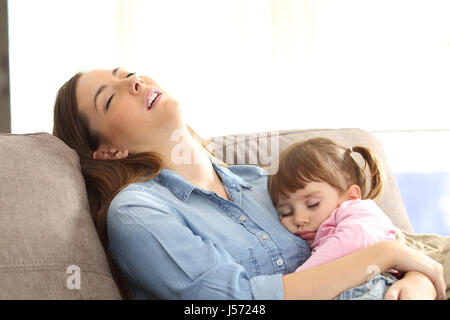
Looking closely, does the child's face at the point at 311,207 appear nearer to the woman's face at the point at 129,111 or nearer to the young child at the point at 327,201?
the young child at the point at 327,201

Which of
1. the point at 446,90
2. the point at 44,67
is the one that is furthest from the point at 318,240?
the point at 446,90

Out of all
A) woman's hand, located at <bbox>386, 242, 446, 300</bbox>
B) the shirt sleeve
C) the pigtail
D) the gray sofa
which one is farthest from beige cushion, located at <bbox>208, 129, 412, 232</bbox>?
the shirt sleeve

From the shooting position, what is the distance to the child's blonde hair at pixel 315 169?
46.1 inches

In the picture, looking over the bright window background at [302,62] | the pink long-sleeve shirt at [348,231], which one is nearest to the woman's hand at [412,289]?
the pink long-sleeve shirt at [348,231]

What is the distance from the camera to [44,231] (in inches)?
34.4

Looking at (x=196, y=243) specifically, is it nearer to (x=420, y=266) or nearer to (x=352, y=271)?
(x=352, y=271)

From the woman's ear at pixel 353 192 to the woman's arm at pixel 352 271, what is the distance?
25 centimetres

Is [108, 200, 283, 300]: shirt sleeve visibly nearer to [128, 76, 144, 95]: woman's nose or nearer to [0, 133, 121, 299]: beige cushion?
[0, 133, 121, 299]: beige cushion

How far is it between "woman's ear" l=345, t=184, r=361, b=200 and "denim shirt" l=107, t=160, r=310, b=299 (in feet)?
0.51

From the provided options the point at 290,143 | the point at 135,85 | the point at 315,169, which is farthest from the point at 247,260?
the point at 290,143

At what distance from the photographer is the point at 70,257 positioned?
880 millimetres
